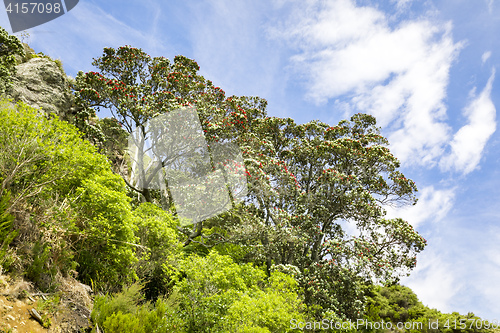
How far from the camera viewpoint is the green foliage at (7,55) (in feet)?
53.7

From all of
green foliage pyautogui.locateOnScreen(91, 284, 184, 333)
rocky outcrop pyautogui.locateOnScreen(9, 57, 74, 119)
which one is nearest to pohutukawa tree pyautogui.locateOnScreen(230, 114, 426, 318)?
green foliage pyautogui.locateOnScreen(91, 284, 184, 333)

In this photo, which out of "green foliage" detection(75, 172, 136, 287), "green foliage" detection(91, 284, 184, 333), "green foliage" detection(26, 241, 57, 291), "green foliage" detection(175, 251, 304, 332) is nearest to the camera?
"green foliage" detection(91, 284, 184, 333)

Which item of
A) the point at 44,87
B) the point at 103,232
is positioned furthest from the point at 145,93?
the point at 103,232

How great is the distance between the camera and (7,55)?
17.4 m

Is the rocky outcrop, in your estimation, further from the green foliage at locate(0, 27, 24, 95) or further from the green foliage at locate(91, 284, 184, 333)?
the green foliage at locate(91, 284, 184, 333)

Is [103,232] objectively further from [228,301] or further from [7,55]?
[7,55]

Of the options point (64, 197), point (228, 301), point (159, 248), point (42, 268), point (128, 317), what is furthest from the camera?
point (159, 248)

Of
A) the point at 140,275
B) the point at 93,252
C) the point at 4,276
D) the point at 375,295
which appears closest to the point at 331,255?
the point at 375,295

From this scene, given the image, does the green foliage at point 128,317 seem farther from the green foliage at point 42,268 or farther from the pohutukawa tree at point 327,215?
the pohutukawa tree at point 327,215

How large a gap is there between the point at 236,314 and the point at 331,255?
6.97 m

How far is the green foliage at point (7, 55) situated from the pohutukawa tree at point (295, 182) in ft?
11.7

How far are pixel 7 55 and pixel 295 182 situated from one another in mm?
18342

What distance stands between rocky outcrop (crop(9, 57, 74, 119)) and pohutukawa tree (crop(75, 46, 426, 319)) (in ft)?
5.66

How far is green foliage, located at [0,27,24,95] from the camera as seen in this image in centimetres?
1635
